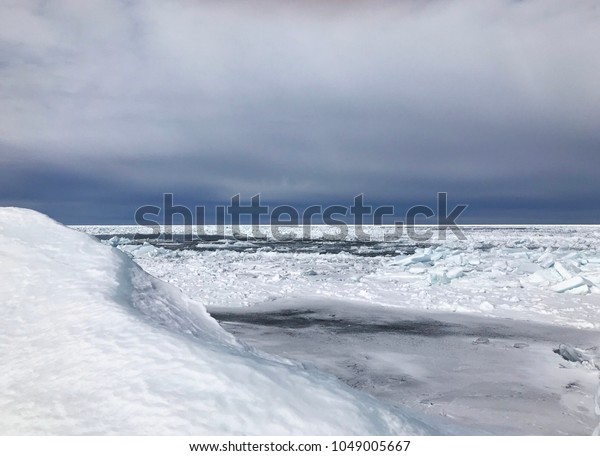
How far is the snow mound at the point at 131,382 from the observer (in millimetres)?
1820

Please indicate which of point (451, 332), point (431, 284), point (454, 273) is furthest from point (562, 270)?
point (451, 332)

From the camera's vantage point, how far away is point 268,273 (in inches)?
478

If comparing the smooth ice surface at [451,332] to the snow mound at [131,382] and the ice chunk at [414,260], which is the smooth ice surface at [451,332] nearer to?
the ice chunk at [414,260]

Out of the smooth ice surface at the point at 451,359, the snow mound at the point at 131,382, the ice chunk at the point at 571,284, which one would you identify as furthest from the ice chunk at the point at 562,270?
the snow mound at the point at 131,382

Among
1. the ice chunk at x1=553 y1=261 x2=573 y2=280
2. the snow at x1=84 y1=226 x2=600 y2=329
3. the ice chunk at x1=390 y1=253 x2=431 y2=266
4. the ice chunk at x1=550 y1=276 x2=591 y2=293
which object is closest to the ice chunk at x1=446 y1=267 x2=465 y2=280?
the snow at x1=84 y1=226 x2=600 y2=329

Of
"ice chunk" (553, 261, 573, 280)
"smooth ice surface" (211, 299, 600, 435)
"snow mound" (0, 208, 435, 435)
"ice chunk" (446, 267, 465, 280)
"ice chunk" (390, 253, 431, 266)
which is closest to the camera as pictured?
"snow mound" (0, 208, 435, 435)

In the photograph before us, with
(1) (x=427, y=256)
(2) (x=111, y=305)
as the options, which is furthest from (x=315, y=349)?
(1) (x=427, y=256)

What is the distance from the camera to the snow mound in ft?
5.97

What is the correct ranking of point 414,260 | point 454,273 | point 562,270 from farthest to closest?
point 414,260 < point 454,273 < point 562,270

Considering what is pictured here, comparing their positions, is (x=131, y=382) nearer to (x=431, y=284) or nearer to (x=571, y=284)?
(x=431, y=284)

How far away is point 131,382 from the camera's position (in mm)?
1958

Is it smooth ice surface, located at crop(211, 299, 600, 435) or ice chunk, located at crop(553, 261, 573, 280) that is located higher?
ice chunk, located at crop(553, 261, 573, 280)

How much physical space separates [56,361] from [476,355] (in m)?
4.50

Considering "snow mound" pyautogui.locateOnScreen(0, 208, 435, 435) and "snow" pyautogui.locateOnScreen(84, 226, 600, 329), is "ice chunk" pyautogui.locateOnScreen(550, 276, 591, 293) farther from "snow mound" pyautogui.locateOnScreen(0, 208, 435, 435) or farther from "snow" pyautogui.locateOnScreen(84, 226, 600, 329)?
"snow mound" pyautogui.locateOnScreen(0, 208, 435, 435)
